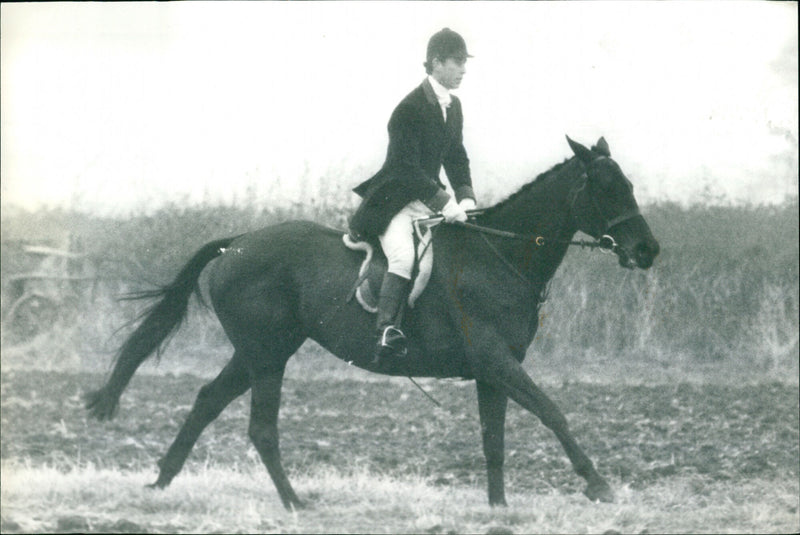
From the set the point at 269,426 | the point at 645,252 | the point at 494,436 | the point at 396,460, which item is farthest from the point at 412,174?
the point at 396,460

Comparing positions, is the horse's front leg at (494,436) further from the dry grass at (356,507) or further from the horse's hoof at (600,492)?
the horse's hoof at (600,492)

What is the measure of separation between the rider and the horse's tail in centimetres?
111

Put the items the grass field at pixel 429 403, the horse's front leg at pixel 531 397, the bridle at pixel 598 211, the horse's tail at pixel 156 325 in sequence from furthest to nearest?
the horse's tail at pixel 156 325 < the grass field at pixel 429 403 < the bridle at pixel 598 211 < the horse's front leg at pixel 531 397

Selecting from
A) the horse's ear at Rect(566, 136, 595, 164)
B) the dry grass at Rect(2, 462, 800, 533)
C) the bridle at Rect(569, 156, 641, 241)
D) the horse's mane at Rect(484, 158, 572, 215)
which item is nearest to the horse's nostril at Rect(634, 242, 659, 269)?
the bridle at Rect(569, 156, 641, 241)

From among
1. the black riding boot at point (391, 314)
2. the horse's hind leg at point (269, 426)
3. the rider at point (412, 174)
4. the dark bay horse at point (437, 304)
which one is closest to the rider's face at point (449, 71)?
the rider at point (412, 174)

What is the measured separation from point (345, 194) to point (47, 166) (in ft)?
6.81

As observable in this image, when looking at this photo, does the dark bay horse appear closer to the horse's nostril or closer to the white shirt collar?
the horse's nostril

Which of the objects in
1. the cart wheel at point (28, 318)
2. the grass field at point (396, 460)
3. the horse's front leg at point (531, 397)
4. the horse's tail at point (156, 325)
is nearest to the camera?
the horse's front leg at point (531, 397)

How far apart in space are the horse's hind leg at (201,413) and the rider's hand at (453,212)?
5.23ft

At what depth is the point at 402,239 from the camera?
5.79 metres

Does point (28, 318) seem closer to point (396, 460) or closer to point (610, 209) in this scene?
point (396, 460)

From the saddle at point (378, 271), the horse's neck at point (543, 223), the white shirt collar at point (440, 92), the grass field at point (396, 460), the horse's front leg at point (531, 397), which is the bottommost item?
the grass field at point (396, 460)

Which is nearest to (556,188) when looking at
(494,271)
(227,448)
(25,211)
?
(494,271)

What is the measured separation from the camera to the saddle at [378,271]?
5.80m
